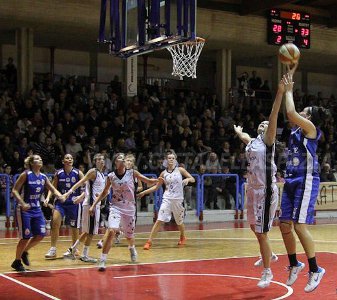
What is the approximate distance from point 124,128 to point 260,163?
1189cm

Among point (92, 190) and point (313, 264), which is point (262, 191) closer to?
point (313, 264)

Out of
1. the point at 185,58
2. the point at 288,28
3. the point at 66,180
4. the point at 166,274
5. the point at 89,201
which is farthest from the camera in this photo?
the point at 288,28

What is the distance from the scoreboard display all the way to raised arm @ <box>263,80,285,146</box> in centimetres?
1558

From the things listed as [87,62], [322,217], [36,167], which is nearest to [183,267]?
[36,167]

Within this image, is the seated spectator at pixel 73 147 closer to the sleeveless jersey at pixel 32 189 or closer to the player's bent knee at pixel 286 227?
the sleeveless jersey at pixel 32 189

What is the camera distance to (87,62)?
2547cm

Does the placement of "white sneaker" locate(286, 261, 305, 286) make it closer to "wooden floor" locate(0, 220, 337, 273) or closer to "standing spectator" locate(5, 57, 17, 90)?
"wooden floor" locate(0, 220, 337, 273)

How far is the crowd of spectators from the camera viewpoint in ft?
55.3

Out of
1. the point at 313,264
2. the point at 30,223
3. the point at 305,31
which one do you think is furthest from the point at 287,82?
the point at 305,31

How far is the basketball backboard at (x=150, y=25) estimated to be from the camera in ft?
37.0

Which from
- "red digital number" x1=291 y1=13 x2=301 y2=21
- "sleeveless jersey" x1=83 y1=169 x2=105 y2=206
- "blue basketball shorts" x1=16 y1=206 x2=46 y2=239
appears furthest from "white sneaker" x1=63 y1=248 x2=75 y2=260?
"red digital number" x1=291 y1=13 x2=301 y2=21

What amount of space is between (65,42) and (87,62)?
2.29 meters

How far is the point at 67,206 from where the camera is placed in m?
10.9

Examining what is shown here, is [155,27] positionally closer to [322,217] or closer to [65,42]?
[322,217]
